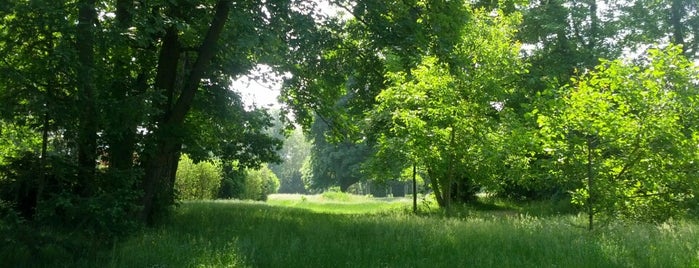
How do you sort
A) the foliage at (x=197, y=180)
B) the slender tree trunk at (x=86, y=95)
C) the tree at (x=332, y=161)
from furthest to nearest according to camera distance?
the tree at (x=332, y=161) → the foliage at (x=197, y=180) → the slender tree trunk at (x=86, y=95)

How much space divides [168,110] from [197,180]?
1977cm

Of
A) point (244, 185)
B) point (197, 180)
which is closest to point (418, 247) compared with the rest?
point (197, 180)

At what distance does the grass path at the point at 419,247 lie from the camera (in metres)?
6.81

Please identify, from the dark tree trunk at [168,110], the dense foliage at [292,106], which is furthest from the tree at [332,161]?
the dark tree trunk at [168,110]

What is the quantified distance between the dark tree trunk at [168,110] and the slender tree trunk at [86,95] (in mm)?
2412

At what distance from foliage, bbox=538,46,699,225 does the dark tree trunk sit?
6.63 meters

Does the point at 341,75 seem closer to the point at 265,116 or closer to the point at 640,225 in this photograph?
the point at 265,116

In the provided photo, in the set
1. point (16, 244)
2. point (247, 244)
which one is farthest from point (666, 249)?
point (16, 244)

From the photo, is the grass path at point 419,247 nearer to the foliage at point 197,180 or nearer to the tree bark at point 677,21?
the tree bark at point 677,21

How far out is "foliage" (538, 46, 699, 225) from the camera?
8.44 meters

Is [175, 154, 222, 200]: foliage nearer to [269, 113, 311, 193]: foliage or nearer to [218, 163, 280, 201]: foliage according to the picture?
[218, 163, 280, 201]: foliage

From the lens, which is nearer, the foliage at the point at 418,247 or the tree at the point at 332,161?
the foliage at the point at 418,247

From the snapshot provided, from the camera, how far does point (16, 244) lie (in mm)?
6402

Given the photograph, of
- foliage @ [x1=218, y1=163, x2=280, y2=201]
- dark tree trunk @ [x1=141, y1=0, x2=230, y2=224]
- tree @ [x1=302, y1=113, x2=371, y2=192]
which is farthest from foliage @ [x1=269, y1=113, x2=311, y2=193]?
dark tree trunk @ [x1=141, y1=0, x2=230, y2=224]
